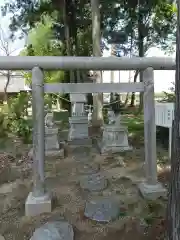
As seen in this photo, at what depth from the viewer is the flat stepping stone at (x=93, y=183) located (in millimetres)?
3221

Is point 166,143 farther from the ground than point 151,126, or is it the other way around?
point 151,126

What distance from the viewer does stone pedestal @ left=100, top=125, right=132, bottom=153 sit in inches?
197

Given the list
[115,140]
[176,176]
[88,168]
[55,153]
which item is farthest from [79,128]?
[176,176]

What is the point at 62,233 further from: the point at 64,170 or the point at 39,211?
the point at 64,170

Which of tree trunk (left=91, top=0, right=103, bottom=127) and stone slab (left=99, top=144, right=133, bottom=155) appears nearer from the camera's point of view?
stone slab (left=99, top=144, right=133, bottom=155)

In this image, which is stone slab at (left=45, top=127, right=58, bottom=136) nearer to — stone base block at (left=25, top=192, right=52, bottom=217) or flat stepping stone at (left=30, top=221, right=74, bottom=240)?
stone base block at (left=25, top=192, right=52, bottom=217)

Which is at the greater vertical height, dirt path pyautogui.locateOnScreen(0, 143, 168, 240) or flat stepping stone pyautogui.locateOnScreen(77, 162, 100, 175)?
flat stepping stone pyautogui.locateOnScreen(77, 162, 100, 175)

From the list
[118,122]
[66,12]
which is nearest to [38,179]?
[118,122]

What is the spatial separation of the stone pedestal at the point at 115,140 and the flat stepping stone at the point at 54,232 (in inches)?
106

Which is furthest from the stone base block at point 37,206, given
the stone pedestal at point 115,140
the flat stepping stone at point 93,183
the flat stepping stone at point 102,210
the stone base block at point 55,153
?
the stone pedestal at point 115,140

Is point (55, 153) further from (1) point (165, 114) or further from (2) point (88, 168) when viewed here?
(1) point (165, 114)

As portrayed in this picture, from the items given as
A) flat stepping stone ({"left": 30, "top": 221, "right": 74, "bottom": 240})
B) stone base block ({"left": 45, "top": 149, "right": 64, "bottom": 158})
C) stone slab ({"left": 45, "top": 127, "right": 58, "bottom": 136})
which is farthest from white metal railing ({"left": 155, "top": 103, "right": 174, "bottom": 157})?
flat stepping stone ({"left": 30, "top": 221, "right": 74, "bottom": 240})

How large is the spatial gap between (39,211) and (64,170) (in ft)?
4.56

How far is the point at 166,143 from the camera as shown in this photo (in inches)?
199
